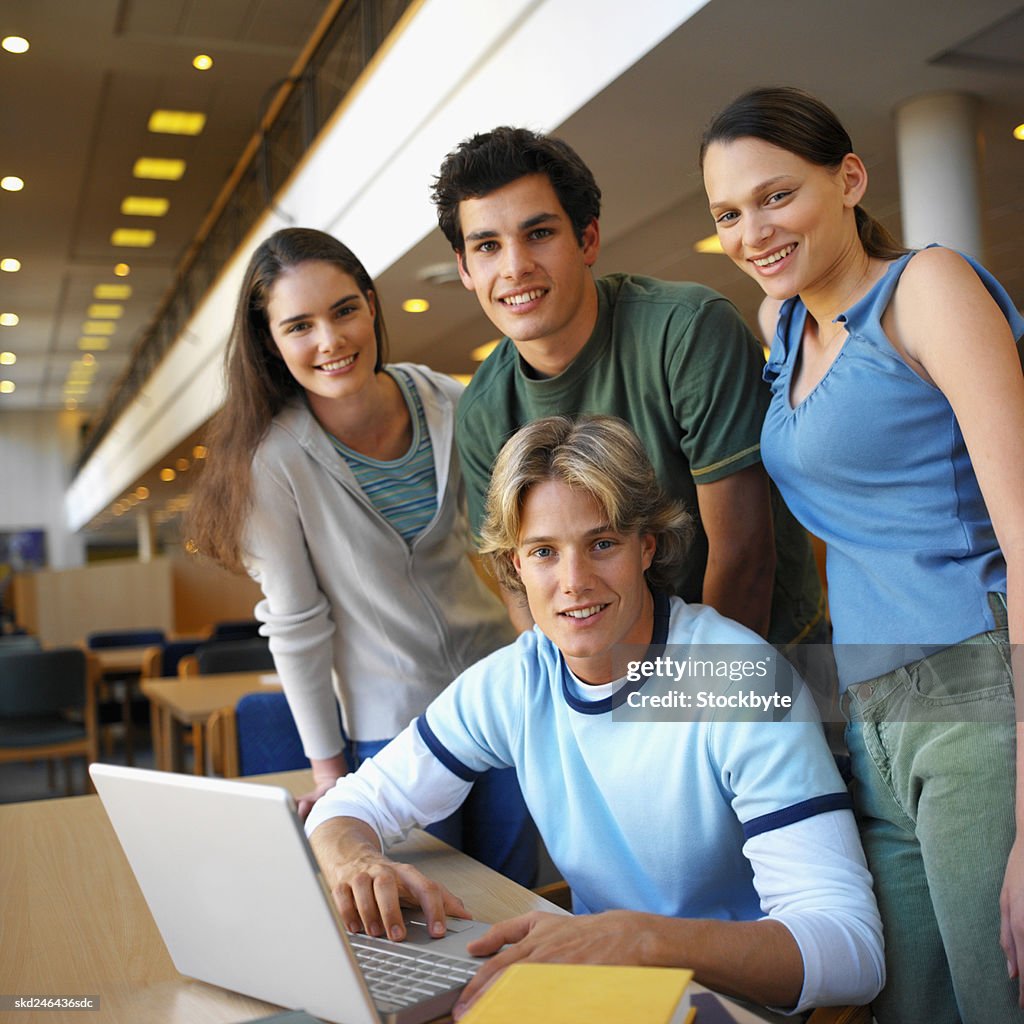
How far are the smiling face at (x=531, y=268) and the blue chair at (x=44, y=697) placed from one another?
433cm

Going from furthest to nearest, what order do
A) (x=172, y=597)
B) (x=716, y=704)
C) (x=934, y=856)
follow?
(x=172, y=597) → (x=716, y=704) → (x=934, y=856)

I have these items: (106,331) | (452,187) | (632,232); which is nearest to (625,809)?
(452,187)

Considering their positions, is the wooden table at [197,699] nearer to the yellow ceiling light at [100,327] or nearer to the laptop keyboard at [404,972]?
the laptop keyboard at [404,972]

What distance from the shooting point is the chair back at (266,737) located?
269 cm

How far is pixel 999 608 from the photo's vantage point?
46.1 inches

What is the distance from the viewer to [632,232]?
4637mm

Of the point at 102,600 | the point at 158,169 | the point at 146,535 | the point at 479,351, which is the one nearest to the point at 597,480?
the point at 479,351

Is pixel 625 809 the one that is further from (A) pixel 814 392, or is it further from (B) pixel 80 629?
(B) pixel 80 629

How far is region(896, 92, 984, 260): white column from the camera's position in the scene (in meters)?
3.18

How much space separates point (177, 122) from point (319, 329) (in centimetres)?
711

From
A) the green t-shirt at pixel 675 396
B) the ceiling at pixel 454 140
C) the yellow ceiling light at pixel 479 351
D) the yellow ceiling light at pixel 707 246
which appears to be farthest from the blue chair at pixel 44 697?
the green t-shirt at pixel 675 396

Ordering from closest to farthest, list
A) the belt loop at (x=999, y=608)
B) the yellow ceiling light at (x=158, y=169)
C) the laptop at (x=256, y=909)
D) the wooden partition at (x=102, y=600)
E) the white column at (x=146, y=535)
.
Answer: the laptop at (x=256, y=909)
the belt loop at (x=999, y=608)
the yellow ceiling light at (x=158, y=169)
the wooden partition at (x=102, y=600)
the white column at (x=146, y=535)

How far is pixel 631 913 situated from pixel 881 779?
0.39 m

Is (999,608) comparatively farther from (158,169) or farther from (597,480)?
(158,169)
